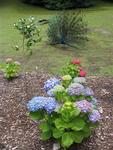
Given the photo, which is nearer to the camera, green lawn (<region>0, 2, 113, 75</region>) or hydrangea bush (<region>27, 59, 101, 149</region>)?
hydrangea bush (<region>27, 59, 101, 149</region>)

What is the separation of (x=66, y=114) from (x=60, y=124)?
87 mm

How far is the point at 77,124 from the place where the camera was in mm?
3072

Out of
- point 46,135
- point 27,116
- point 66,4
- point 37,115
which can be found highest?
point 37,115

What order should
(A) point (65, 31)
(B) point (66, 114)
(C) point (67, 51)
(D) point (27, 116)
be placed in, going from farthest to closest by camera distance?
(A) point (65, 31) → (C) point (67, 51) → (D) point (27, 116) → (B) point (66, 114)

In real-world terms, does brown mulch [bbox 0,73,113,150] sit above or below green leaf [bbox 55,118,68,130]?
below

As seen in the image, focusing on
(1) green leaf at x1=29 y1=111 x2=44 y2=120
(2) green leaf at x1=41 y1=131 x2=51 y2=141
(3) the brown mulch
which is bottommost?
(3) the brown mulch

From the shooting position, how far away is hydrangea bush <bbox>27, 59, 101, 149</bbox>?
121 inches

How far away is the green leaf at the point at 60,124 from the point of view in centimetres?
306

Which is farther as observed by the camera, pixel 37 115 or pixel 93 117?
pixel 37 115

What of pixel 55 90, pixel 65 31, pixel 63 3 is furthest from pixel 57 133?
pixel 63 3

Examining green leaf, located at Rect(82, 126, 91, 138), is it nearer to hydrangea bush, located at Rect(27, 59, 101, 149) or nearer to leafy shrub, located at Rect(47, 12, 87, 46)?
hydrangea bush, located at Rect(27, 59, 101, 149)

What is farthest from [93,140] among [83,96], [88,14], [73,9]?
[73,9]

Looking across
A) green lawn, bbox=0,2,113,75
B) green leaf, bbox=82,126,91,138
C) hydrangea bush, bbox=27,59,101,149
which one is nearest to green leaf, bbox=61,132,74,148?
hydrangea bush, bbox=27,59,101,149

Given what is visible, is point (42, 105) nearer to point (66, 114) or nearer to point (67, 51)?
point (66, 114)
